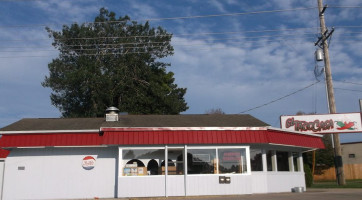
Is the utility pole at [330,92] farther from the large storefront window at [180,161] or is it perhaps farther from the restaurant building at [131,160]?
the large storefront window at [180,161]

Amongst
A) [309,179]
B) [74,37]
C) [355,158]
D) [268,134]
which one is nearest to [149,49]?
[74,37]

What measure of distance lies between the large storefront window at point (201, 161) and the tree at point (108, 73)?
18662 millimetres

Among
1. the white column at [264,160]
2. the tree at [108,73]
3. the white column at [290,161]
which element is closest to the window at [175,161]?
the white column at [264,160]

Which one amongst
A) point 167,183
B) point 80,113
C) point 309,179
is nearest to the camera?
point 167,183

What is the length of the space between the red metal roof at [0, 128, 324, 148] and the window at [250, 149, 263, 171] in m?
1.44

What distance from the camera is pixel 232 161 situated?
1750 centimetres

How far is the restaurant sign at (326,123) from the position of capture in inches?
939

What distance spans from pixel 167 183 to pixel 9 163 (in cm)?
749

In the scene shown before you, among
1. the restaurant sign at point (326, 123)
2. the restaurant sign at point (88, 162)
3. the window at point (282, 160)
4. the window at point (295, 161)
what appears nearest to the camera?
the restaurant sign at point (88, 162)

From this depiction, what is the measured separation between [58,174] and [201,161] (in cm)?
669

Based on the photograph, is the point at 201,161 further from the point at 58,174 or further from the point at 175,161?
the point at 58,174

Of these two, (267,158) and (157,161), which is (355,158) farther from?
(157,161)

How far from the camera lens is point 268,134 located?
57.5 ft

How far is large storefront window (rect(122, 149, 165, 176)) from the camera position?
17.2 meters
